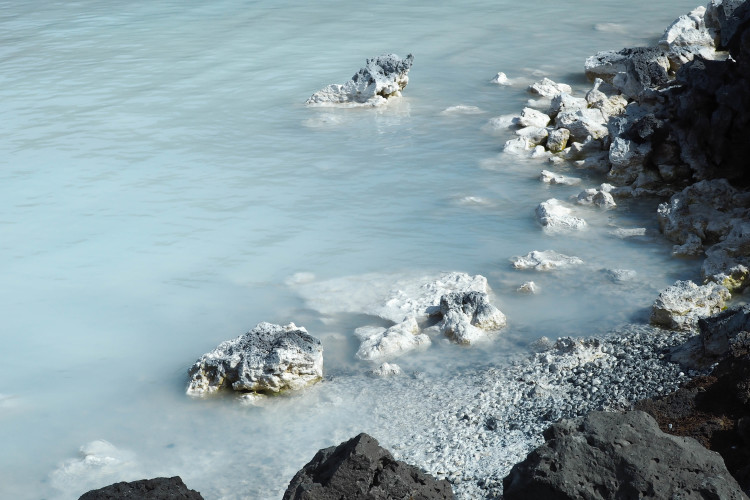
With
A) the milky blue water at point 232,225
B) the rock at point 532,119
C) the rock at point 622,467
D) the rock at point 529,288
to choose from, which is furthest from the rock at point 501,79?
the rock at point 622,467

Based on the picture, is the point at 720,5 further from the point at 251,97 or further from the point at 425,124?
the point at 251,97

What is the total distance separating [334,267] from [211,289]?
1.13 meters

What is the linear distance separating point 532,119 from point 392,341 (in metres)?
5.50

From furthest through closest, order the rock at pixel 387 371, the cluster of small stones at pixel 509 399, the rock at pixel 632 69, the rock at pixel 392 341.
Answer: the rock at pixel 632 69 → the rock at pixel 392 341 → the rock at pixel 387 371 → the cluster of small stones at pixel 509 399

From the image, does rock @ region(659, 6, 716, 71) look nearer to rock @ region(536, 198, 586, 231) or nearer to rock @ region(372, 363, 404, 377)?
rock @ region(536, 198, 586, 231)

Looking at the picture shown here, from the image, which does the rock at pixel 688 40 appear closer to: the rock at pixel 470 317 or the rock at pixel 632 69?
the rock at pixel 632 69

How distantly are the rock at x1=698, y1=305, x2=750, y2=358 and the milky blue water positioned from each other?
37.8 inches

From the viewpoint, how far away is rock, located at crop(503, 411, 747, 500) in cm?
313

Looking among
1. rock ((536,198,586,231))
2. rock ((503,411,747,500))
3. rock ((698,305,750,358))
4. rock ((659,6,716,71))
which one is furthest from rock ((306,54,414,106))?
rock ((503,411,747,500))

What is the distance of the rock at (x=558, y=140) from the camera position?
9.71 m

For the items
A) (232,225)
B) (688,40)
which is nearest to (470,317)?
(232,225)

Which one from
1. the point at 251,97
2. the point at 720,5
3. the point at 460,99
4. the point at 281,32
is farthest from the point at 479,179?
the point at 281,32

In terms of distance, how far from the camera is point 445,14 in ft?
56.2

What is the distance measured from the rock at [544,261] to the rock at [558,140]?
293cm
